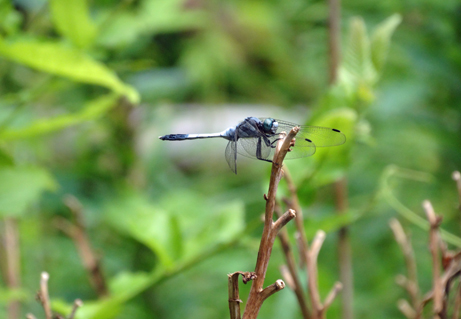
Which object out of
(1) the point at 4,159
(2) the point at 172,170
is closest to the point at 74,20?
(1) the point at 4,159

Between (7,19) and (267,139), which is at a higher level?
(7,19)

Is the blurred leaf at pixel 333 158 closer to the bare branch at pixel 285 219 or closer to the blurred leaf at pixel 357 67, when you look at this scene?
the blurred leaf at pixel 357 67

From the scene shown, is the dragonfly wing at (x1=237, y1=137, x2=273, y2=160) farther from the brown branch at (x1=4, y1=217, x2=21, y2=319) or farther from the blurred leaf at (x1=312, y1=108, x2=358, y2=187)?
the brown branch at (x1=4, y1=217, x2=21, y2=319)

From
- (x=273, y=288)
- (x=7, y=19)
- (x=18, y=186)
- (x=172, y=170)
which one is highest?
(x=172, y=170)

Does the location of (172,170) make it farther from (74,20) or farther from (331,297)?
(331,297)

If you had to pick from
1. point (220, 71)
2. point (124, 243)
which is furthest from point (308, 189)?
point (220, 71)
